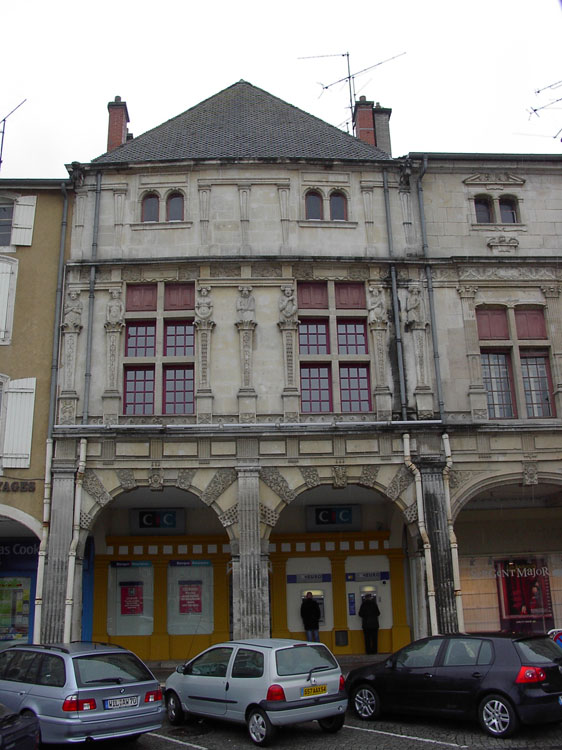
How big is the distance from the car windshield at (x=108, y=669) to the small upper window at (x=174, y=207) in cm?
1258

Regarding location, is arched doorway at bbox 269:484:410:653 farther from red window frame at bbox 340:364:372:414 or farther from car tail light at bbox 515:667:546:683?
car tail light at bbox 515:667:546:683

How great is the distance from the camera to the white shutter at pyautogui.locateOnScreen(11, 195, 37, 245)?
64.7ft

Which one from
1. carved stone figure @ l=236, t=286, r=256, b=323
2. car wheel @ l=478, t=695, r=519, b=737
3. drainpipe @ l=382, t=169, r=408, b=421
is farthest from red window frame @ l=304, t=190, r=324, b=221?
car wheel @ l=478, t=695, r=519, b=737

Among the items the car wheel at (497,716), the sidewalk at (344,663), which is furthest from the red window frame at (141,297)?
the car wheel at (497,716)

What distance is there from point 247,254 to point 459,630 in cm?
1087

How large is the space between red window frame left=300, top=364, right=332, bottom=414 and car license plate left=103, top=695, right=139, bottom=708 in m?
9.49

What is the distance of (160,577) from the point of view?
2050cm

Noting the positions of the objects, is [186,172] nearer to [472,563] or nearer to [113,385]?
[113,385]

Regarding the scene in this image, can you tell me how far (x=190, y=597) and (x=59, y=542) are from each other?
4.83m

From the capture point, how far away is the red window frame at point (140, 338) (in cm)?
1909

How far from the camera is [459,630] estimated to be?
1691 cm

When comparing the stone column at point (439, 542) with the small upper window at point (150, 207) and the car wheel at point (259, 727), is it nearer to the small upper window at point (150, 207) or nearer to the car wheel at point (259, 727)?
the car wheel at point (259, 727)

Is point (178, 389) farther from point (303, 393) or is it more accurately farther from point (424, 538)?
point (424, 538)

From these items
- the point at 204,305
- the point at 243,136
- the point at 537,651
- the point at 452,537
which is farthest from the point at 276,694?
the point at 243,136
